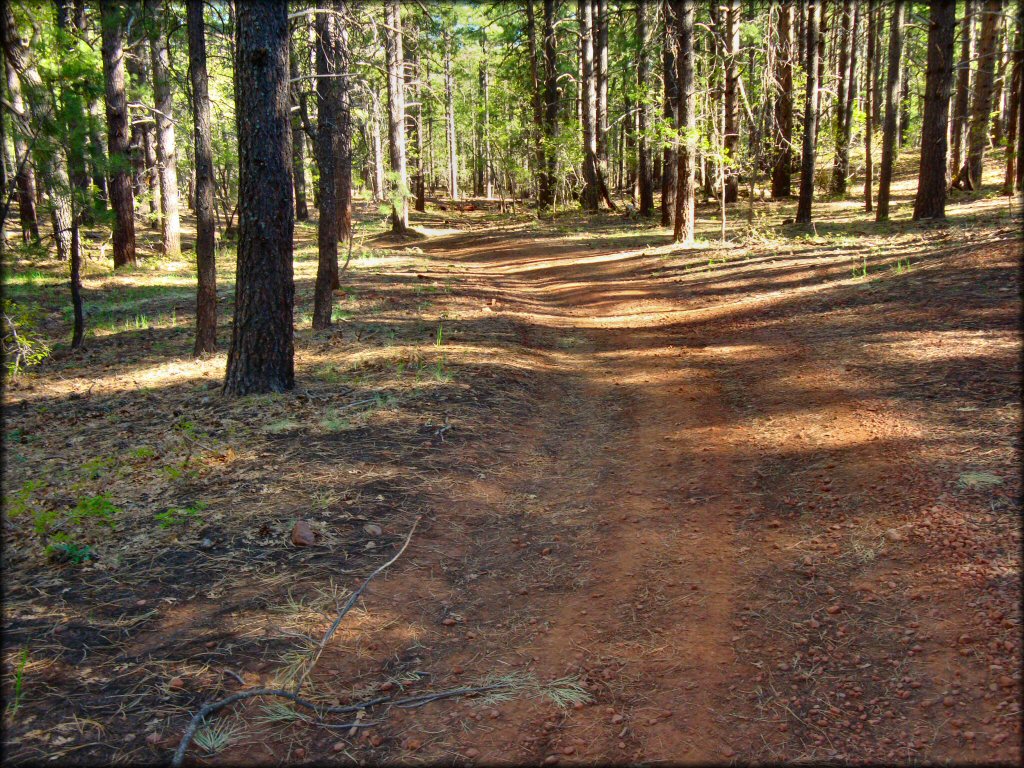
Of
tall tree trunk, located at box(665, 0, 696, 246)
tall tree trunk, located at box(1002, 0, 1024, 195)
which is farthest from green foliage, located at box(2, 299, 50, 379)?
A: tall tree trunk, located at box(1002, 0, 1024, 195)

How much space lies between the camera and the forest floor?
293 centimetres

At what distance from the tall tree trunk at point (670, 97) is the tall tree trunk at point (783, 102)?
2.57 metres

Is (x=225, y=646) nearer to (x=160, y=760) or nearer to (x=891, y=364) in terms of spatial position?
(x=160, y=760)

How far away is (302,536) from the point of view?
4.46 meters

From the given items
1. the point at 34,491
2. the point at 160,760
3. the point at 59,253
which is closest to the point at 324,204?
the point at 34,491

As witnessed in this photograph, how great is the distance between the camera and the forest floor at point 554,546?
293cm

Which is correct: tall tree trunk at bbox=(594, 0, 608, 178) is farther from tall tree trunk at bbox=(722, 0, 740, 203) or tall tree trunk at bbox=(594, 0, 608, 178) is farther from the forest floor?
the forest floor

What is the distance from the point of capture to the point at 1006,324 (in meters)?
6.77

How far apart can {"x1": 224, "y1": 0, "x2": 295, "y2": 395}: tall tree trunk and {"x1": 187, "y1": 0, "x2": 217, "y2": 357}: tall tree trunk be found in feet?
4.56

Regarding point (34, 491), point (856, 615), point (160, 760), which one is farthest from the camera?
point (34, 491)

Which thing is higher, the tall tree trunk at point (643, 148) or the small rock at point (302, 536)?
the tall tree trunk at point (643, 148)

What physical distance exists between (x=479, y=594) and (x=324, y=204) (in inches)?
305

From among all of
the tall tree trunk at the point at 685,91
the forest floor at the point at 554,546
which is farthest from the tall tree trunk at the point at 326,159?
the tall tree trunk at the point at 685,91

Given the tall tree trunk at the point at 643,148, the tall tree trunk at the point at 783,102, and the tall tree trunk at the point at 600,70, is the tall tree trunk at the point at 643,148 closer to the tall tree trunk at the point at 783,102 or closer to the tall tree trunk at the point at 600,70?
the tall tree trunk at the point at 600,70
